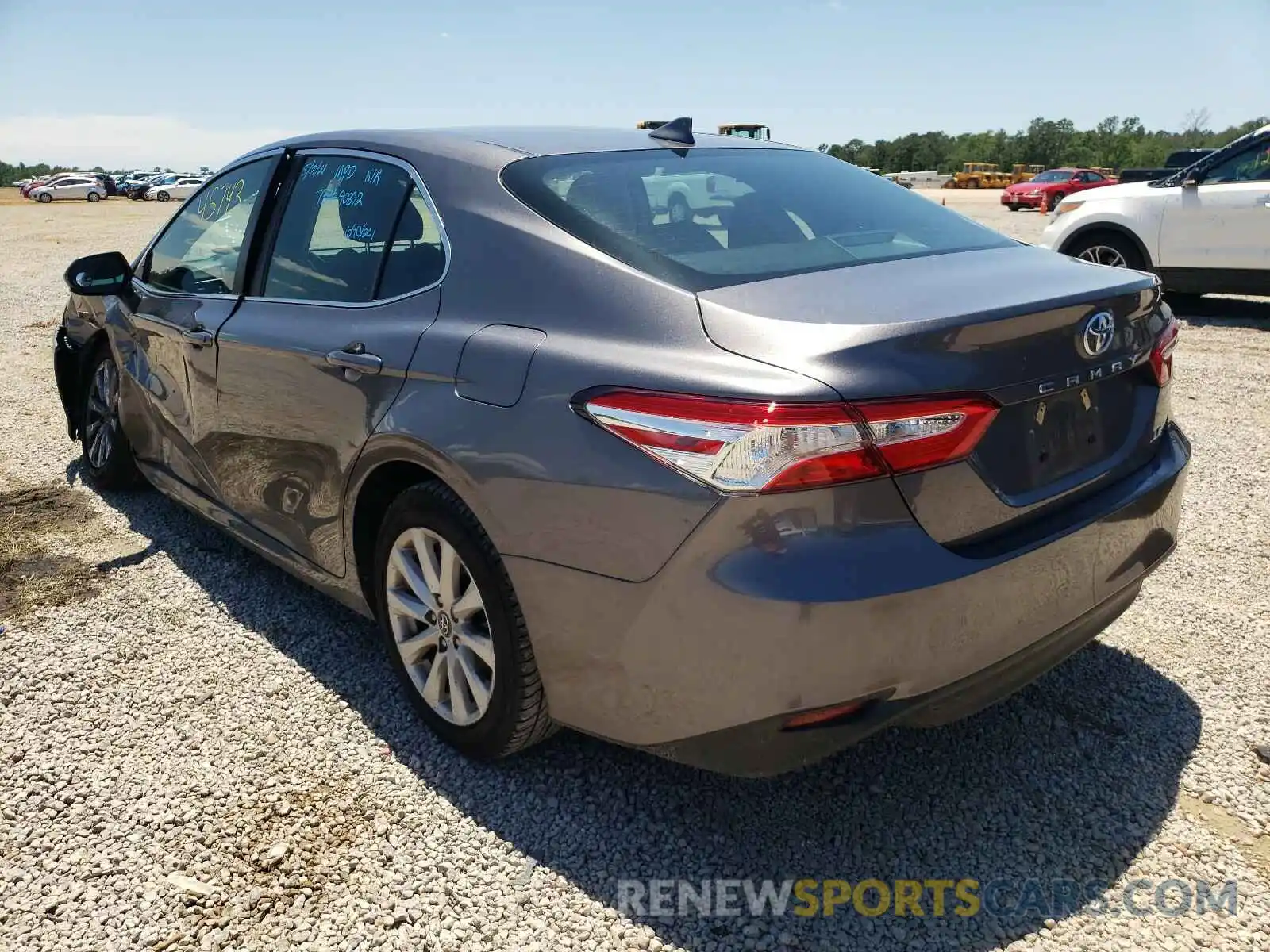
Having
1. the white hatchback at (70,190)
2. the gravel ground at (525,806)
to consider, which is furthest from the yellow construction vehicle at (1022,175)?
the gravel ground at (525,806)

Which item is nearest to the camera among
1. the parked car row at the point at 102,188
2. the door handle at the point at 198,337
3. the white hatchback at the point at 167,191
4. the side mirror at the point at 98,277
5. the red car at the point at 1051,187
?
the door handle at the point at 198,337

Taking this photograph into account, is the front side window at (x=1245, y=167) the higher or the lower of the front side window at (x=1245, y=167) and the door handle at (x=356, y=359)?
the higher

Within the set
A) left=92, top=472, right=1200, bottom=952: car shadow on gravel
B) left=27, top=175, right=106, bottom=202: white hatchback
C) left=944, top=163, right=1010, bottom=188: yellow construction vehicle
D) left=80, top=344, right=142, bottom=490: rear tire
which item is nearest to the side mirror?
left=80, top=344, right=142, bottom=490: rear tire

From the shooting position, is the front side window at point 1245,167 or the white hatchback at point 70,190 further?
the white hatchback at point 70,190

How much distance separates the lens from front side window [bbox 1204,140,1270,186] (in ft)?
29.7

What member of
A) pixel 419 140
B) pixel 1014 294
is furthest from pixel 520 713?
pixel 419 140

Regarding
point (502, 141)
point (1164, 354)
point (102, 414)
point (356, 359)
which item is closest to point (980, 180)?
point (102, 414)

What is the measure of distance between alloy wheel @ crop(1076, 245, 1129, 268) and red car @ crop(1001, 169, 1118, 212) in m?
29.6

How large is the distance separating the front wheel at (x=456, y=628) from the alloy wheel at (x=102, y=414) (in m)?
2.56

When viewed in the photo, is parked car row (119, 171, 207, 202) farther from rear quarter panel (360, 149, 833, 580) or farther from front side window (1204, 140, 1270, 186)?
rear quarter panel (360, 149, 833, 580)

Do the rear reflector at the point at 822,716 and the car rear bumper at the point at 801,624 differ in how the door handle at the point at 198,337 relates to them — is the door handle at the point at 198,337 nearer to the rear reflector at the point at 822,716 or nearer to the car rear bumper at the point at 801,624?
the car rear bumper at the point at 801,624

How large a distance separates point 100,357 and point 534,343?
345 cm

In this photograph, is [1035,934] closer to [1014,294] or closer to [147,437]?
[1014,294]

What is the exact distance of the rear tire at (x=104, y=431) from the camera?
4707 mm
